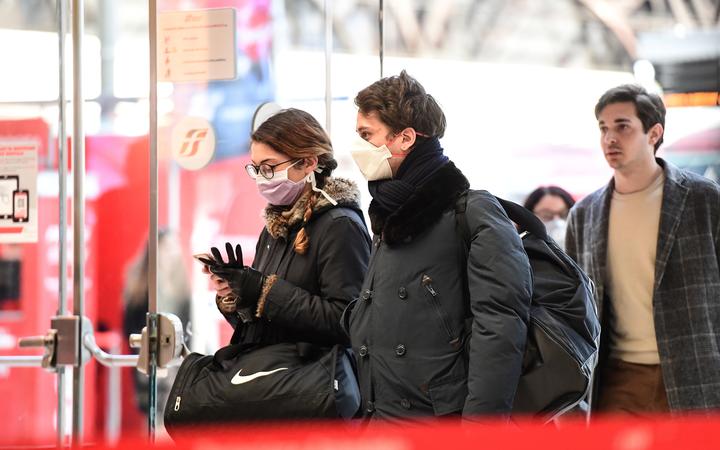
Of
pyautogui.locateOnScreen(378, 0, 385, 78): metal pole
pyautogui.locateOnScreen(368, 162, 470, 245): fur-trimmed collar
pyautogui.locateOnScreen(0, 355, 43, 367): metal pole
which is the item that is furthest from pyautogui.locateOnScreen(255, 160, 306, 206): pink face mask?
pyautogui.locateOnScreen(0, 355, 43, 367): metal pole

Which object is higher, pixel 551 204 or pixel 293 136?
pixel 293 136

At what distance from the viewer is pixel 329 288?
257cm

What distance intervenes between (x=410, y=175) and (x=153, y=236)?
3.56 ft

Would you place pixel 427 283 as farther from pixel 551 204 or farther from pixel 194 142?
pixel 551 204

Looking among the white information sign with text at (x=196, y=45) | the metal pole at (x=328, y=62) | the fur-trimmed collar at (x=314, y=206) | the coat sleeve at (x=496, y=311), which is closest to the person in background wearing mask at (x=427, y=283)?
the coat sleeve at (x=496, y=311)

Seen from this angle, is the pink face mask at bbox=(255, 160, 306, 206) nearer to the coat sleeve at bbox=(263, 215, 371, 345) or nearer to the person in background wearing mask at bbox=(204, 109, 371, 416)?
the person in background wearing mask at bbox=(204, 109, 371, 416)

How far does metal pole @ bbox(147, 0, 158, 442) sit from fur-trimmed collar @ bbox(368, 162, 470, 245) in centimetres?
106

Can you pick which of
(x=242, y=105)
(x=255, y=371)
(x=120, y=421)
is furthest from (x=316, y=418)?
(x=120, y=421)

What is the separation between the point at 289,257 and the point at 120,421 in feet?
5.28

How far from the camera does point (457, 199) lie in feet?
7.56

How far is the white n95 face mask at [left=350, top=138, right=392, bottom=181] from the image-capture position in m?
2.41

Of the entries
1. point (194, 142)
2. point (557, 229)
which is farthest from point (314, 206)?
point (557, 229)

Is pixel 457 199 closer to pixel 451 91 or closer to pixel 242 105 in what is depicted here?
pixel 242 105

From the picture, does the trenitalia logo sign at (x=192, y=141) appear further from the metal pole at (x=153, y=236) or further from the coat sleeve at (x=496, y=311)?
the coat sleeve at (x=496, y=311)
